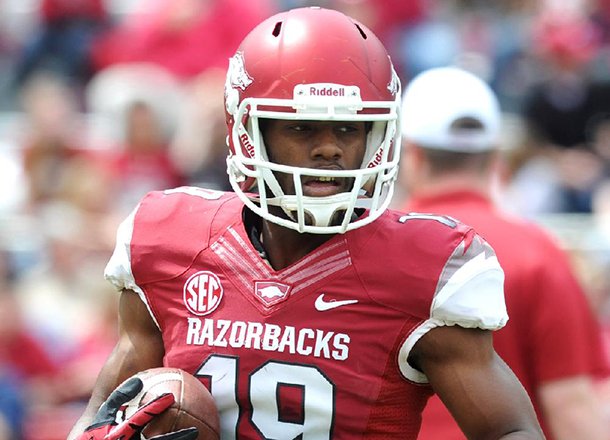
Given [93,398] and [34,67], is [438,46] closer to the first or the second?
[34,67]

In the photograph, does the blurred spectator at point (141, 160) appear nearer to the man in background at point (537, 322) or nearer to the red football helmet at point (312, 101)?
the man in background at point (537, 322)

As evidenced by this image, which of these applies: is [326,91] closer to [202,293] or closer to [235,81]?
[235,81]

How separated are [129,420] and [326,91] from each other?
28.8 inches

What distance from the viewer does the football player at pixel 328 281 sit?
8.35 ft

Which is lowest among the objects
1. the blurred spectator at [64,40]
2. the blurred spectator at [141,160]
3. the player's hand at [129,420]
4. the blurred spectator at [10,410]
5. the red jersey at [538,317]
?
the blurred spectator at [10,410]

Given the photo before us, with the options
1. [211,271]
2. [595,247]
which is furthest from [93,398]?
[595,247]

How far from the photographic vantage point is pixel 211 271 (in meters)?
2.71

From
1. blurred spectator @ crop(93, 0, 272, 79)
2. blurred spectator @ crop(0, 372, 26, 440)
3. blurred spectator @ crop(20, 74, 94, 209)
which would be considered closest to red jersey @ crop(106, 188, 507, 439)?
blurred spectator @ crop(0, 372, 26, 440)

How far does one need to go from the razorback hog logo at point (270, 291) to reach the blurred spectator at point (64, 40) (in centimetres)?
575

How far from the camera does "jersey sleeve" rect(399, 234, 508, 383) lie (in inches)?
99.0

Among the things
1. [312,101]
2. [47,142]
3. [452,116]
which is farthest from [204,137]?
[312,101]

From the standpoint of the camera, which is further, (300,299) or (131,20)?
(131,20)

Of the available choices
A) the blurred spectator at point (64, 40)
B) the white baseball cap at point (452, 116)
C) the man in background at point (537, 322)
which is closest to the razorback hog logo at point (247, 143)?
the man in background at point (537, 322)

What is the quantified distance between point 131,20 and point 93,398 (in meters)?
5.81
